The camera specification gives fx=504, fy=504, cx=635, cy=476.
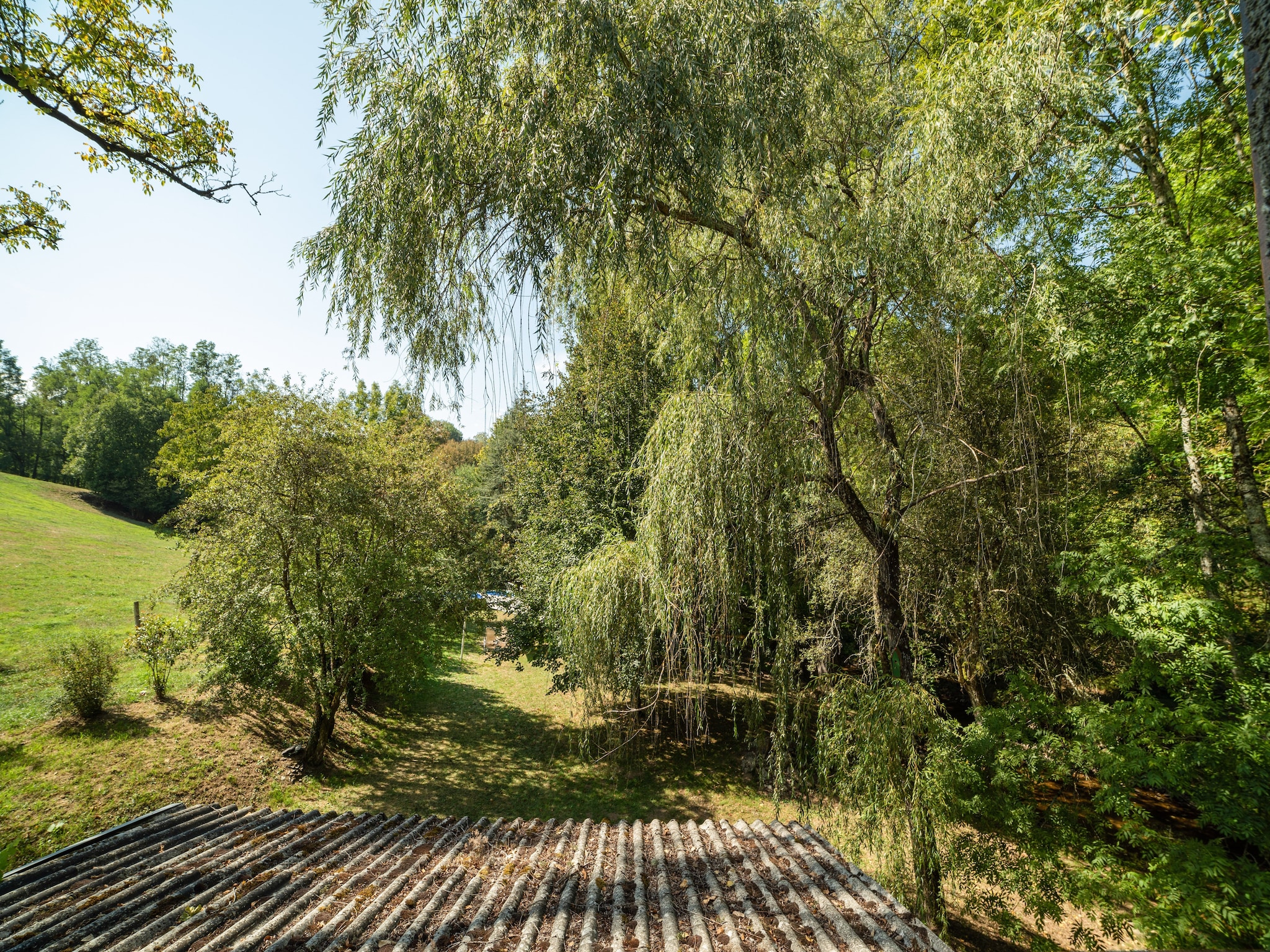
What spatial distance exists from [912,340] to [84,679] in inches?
510

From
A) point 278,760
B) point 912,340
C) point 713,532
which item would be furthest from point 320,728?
point 912,340

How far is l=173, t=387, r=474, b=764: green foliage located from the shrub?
621mm

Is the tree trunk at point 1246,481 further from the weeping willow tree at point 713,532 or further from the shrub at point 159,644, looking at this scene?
the shrub at point 159,644

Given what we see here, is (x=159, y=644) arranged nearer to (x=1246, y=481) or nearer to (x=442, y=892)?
(x=442, y=892)

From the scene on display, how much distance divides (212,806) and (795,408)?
6695 mm

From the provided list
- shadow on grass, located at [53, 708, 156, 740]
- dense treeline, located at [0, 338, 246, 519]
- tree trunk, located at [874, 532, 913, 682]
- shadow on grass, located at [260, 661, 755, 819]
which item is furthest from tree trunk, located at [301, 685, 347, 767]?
dense treeline, located at [0, 338, 246, 519]

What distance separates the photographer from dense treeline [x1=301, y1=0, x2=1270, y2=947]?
309cm

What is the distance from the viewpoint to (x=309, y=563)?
887 cm

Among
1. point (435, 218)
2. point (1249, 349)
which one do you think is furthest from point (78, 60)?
point (1249, 349)

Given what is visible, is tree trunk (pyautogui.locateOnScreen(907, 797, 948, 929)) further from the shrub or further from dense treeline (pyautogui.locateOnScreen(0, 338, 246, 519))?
dense treeline (pyautogui.locateOnScreen(0, 338, 246, 519))

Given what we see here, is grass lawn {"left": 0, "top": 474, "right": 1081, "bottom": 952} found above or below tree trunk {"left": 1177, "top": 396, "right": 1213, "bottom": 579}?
below

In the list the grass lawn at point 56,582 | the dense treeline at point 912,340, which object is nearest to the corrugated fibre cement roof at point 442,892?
the dense treeline at point 912,340

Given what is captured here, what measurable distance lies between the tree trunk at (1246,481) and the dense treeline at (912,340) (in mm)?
33

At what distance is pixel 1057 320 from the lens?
174 inches
